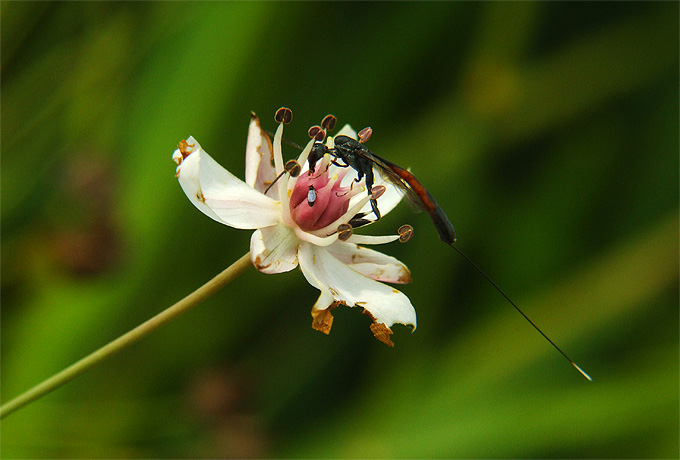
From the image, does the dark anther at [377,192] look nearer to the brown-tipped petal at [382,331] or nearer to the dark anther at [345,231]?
the dark anther at [345,231]

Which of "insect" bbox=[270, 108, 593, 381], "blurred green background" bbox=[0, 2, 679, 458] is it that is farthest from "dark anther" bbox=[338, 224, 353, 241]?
"blurred green background" bbox=[0, 2, 679, 458]

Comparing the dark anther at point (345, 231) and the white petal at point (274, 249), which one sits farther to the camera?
the dark anther at point (345, 231)

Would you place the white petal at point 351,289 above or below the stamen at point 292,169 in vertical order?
below

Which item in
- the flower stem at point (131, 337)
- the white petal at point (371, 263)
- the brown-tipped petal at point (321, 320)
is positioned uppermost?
the white petal at point (371, 263)

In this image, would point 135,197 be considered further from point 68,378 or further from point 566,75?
point 566,75

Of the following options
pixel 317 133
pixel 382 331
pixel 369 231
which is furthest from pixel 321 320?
pixel 369 231

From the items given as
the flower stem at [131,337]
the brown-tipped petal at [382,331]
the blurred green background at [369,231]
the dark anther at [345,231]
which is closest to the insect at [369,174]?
the dark anther at [345,231]

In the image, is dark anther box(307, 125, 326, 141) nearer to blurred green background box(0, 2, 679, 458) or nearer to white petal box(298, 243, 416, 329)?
white petal box(298, 243, 416, 329)
